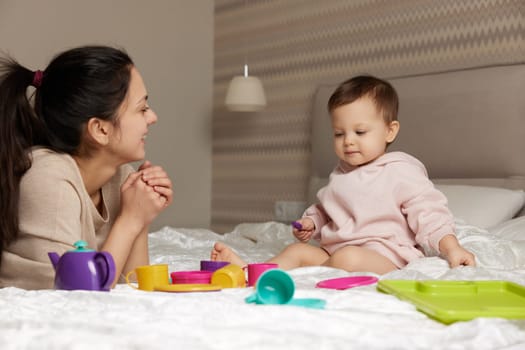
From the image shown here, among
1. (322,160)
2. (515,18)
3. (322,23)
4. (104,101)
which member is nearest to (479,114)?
(515,18)

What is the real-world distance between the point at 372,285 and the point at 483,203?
1135 mm

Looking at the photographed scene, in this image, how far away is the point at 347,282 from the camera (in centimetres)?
155

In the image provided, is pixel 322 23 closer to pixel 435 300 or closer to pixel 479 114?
pixel 479 114

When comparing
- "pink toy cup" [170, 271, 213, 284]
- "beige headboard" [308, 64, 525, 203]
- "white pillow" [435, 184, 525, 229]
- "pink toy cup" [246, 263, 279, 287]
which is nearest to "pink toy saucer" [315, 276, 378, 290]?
"pink toy cup" [246, 263, 279, 287]

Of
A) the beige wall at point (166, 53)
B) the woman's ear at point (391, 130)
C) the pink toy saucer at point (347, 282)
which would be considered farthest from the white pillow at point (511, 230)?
the beige wall at point (166, 53)

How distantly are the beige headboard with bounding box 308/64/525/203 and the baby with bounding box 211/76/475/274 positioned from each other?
0.73 m

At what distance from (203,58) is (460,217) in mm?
2544

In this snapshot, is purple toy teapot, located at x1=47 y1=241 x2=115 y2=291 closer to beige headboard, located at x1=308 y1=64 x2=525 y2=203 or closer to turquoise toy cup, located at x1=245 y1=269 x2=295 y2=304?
turquoise toy cup, located at x1=245 y1=269 x2=295 y2=304

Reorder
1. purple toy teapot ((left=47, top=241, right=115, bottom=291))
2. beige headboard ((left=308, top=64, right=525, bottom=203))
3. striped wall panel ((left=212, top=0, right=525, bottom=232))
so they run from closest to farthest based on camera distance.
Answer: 1. purple toy teapot ((left=47, top=241, right=115, bottom=291))
2. beige headboard ((left=308, top=64, right=525, bottom=203))
3. striped wall panel ((left=212, top=0, right=525, bottom=232))

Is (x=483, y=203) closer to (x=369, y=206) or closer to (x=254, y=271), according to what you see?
(x=369, y=206)

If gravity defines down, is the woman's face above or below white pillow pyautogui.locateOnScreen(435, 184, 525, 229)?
above

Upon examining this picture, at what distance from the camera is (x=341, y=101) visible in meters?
2.23

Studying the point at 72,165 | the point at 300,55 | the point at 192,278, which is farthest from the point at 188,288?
the point at 300,55

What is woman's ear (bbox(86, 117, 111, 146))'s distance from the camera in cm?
181
